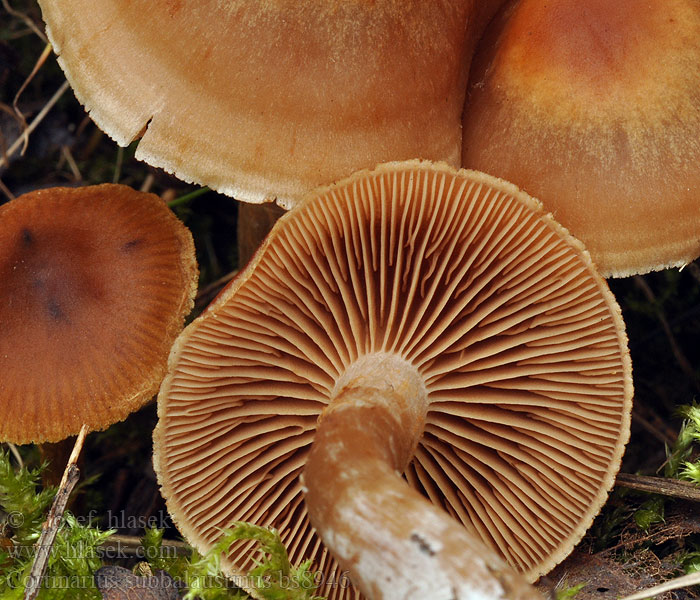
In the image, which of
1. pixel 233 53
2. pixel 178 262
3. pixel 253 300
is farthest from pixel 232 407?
pixel 233 53

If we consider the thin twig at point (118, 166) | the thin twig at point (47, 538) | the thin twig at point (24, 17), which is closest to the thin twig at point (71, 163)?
the thin twig at point (118, 166)

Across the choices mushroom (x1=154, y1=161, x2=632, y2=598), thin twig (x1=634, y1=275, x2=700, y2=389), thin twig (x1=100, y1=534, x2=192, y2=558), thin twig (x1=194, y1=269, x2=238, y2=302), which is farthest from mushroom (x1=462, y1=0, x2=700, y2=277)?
thin twig (x1=100, y1=534, x2=192, y2=558)

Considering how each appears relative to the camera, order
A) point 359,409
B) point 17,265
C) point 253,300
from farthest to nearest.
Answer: point 17,265
point 253,300
point 359,409

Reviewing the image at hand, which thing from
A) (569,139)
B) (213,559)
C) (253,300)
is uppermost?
(569,139)

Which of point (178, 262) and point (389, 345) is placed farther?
point (178, 262)

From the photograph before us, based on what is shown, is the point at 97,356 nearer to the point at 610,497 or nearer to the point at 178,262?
the point at 178,262

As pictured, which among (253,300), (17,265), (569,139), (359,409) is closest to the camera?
(359,409)

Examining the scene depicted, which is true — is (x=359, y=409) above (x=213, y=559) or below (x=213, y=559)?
above
